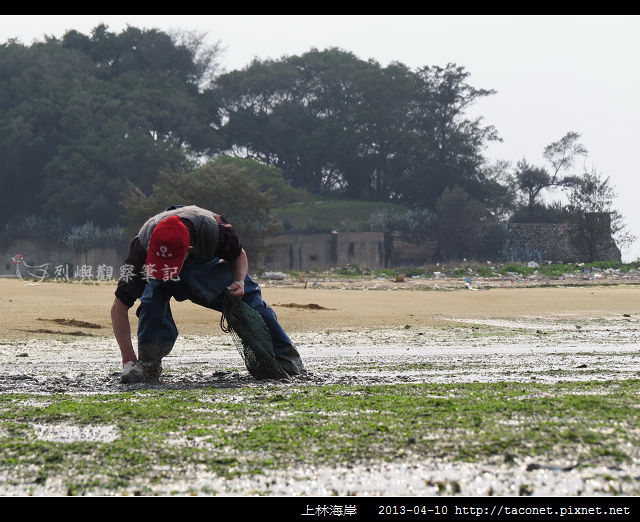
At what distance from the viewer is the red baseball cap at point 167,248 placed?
6746 mm

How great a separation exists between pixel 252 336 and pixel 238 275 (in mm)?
517

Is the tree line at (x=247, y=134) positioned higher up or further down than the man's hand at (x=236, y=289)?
higher up

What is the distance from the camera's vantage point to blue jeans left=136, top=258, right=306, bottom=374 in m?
7.31

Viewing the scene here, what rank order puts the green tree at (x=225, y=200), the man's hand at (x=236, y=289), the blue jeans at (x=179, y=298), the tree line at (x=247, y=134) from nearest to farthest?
1. the blue jeans at (x=179, y=298)
2. the man's hand at (x=236, y=289)
3. the green tree at (x=225, y=200)
4. the tree line at (x=247, y=134)

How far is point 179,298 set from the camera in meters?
7.46

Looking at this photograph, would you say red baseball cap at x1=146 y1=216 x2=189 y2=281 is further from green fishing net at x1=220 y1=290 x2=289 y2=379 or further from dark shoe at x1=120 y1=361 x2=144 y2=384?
dark shoe at x1=120 y1=361 x2=144 y2=384

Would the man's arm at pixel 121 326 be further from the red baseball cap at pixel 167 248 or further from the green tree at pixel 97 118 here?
the green tree at pixel 97 118

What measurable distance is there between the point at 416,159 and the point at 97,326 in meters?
60.8

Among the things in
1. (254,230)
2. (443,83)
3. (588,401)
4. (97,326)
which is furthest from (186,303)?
(443,83)

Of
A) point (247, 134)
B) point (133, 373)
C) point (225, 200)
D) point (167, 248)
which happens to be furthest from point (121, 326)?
point (247, 134)

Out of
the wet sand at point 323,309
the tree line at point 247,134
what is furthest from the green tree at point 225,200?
the wet sand at point 323,309

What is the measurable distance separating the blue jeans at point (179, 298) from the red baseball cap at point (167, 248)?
312mm

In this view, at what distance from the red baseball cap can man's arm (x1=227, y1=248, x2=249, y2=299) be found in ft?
2.13

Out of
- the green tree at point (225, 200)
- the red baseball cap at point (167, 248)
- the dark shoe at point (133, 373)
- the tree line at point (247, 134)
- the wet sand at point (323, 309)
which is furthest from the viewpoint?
the tree line at point (247, 134)
